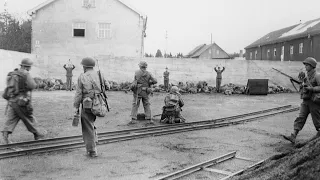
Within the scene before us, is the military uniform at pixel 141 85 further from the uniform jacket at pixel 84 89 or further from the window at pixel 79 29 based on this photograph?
the window at pixel 79 29

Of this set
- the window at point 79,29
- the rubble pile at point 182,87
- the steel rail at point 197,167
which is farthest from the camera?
the window at point 79,29

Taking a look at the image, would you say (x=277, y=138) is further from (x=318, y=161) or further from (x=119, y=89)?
(x=119, y=89)

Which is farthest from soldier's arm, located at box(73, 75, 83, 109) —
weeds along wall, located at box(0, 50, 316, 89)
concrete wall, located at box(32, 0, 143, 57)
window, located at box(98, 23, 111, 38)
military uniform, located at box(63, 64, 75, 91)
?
window, located at box(98, 23, 111, 38)

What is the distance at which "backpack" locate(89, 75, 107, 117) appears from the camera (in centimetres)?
689

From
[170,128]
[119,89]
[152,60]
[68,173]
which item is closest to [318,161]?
[68,173]

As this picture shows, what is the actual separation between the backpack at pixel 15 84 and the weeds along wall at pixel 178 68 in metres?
16.0

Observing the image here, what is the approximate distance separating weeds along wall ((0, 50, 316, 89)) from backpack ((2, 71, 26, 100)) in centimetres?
1599

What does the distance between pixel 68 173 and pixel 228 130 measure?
234 inches

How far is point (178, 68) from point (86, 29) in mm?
9946

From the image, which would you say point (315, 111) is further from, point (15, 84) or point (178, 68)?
point (178, 68)

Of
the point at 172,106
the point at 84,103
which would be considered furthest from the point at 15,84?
the point at 172,106

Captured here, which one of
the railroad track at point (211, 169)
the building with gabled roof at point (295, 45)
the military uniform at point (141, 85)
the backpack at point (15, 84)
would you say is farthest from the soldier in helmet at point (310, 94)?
the building with gabled roof at point (295, 45)

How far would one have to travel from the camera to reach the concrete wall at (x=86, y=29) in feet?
97.1

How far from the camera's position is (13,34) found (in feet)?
140
